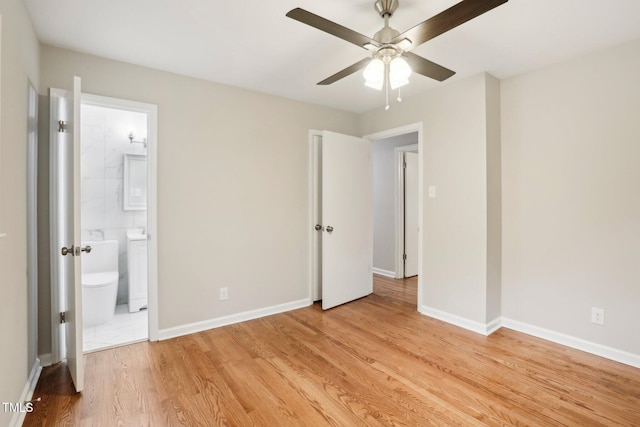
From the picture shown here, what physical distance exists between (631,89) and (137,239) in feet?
15.0

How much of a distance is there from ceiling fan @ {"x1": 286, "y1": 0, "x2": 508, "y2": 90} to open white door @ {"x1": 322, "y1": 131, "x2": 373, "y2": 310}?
157 cm

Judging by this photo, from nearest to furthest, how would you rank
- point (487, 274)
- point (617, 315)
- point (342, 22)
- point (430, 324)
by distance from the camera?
point (342, 22), point (617, 315), point (487, 274), point (430, 324)

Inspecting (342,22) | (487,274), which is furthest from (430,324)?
(342,22)

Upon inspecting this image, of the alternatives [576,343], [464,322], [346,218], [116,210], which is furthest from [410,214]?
[116,210]

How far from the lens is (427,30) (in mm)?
1593

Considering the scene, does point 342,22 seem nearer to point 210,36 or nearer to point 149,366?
point 210,36

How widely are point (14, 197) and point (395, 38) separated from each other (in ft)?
7.24

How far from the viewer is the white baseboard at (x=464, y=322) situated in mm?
2857

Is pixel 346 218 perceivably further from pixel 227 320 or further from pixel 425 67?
A: pixel 425 67

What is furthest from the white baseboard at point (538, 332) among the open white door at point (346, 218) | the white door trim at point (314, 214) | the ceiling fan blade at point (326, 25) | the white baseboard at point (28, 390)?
the white baseboard at point (28, 390)

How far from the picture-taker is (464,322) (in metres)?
3.01

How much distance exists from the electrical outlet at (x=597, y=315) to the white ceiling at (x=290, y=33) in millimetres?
2028

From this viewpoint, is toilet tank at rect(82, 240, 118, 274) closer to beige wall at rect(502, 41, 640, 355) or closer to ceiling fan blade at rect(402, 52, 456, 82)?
ceiling fan blade at rect(402, 52, 456, 82)

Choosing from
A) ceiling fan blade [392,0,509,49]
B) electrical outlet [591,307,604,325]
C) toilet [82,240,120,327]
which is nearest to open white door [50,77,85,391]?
toilet [82,240,120,327]
